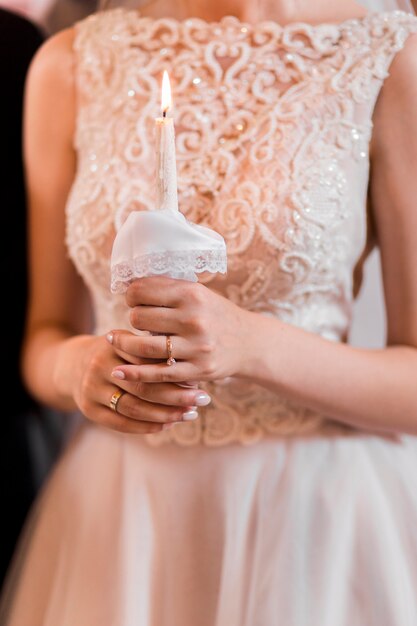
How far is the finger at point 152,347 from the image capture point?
0.73m

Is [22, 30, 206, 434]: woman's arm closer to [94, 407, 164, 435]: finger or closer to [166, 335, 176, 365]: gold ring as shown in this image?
[94, 407, 164, 435]: finger

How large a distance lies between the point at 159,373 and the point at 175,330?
4 centimetres

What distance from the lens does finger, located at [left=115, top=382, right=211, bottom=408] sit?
2.44 ft

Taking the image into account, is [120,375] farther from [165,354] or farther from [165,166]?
[165,166]

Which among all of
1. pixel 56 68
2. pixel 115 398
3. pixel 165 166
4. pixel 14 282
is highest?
pixel 56 68

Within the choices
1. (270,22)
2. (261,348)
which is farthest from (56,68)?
(261,348)

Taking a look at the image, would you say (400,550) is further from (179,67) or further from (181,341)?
(179,67)

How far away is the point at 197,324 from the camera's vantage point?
74 centimetres

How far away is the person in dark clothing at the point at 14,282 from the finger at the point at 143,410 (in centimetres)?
48

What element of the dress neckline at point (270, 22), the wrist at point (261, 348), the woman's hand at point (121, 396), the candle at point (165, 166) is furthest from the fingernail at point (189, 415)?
the dress neckline at point (270, 22)

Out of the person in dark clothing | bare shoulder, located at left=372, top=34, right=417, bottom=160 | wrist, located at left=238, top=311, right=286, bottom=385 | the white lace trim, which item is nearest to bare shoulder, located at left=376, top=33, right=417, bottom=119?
bare shoulder, located at left=372, top=34, right=417, bottom=160

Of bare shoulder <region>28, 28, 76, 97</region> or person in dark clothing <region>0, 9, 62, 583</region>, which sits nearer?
bare shoulder <region>28, 28, 76, 97</region>

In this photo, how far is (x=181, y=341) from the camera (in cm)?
74

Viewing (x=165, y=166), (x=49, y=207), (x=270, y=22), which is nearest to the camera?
(x=165, y=166)
